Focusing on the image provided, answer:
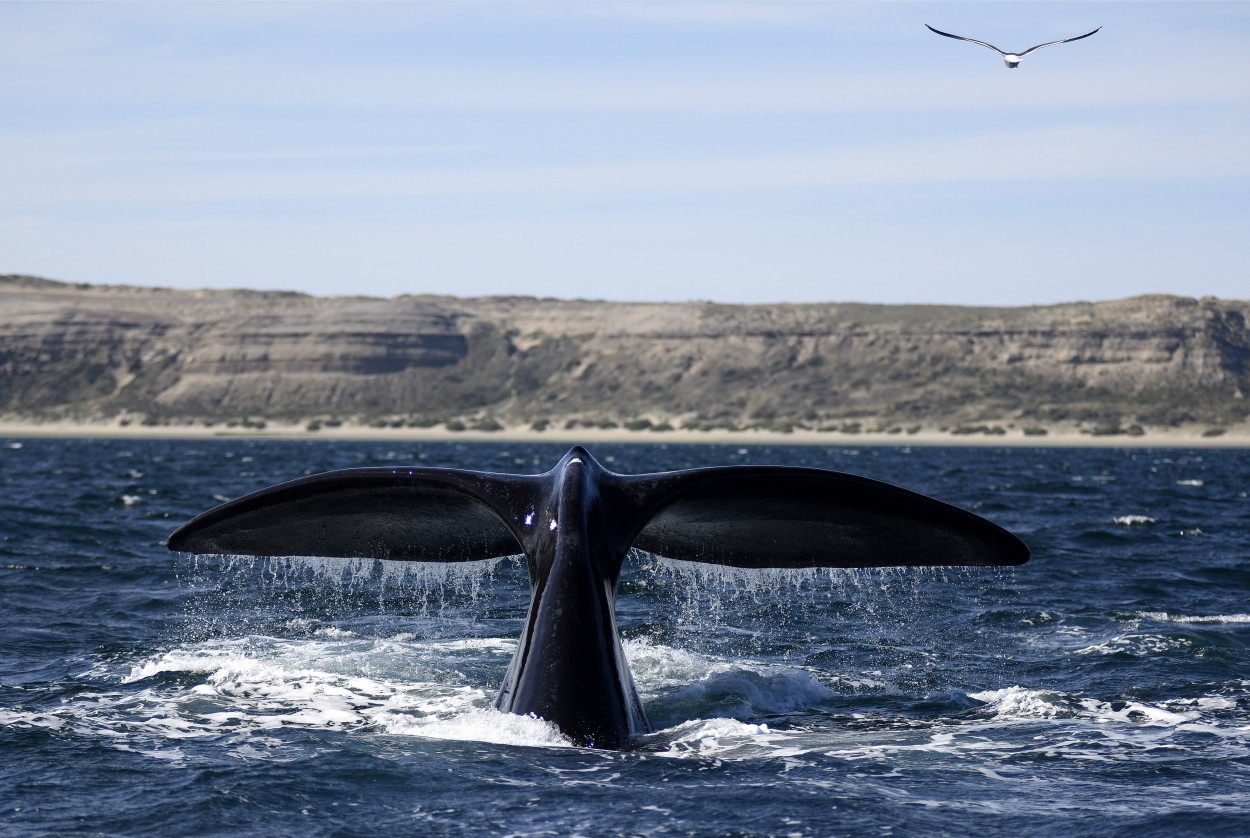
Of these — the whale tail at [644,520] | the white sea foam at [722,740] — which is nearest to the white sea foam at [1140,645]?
the white sea foam at [722,740]

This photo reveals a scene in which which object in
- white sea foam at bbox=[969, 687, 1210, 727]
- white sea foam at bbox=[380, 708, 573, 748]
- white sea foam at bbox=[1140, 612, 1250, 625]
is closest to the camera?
white sea foam at bbox=[380, 708, 573, 748]

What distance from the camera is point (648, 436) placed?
384 feet

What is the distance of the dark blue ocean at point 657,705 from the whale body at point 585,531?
0.75 ft

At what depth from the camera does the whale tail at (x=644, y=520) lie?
871 centimetres

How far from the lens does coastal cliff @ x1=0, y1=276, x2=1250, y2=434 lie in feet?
407

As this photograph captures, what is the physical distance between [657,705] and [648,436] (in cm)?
10658

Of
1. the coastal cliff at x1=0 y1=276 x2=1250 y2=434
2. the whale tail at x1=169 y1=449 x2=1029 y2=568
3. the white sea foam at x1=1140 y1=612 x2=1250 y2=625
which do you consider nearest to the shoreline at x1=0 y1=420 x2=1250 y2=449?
the coastal cliff at x1=0 y1=276 x2=1250 y2=434

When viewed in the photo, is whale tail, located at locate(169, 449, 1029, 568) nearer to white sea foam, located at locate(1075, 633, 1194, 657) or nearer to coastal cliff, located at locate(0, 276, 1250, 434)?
white sea foam, located at locate(1075, 633, 1194, 657)

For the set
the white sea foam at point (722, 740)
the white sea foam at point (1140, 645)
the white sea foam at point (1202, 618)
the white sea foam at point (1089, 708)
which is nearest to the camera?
the white sea foam at point (722, 740)

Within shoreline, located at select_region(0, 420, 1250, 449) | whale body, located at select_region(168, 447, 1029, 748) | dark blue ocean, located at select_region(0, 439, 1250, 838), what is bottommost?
shoreline, located at select_region(0, 420, 1250, 449)

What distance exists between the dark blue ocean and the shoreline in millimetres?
90355

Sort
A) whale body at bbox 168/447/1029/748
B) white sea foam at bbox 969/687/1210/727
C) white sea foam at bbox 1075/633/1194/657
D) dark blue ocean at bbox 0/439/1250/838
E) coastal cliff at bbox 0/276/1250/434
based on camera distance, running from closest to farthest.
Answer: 1. dark blue ocean at bbox 0/439/1250/838
2. whale body at bbox 168/447/1029/748
3. white sea foam at bbox 969/687/1210/727
4. white sea foam at bbox 1075/633/1194/657
5. coastal cliff at bbox 0/276/1250/434

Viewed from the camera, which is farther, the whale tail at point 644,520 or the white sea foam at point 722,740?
the white sea foam at point 722,740

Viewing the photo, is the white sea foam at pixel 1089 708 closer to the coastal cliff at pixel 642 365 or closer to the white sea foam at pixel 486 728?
the white sea foam at pixel 486 728
